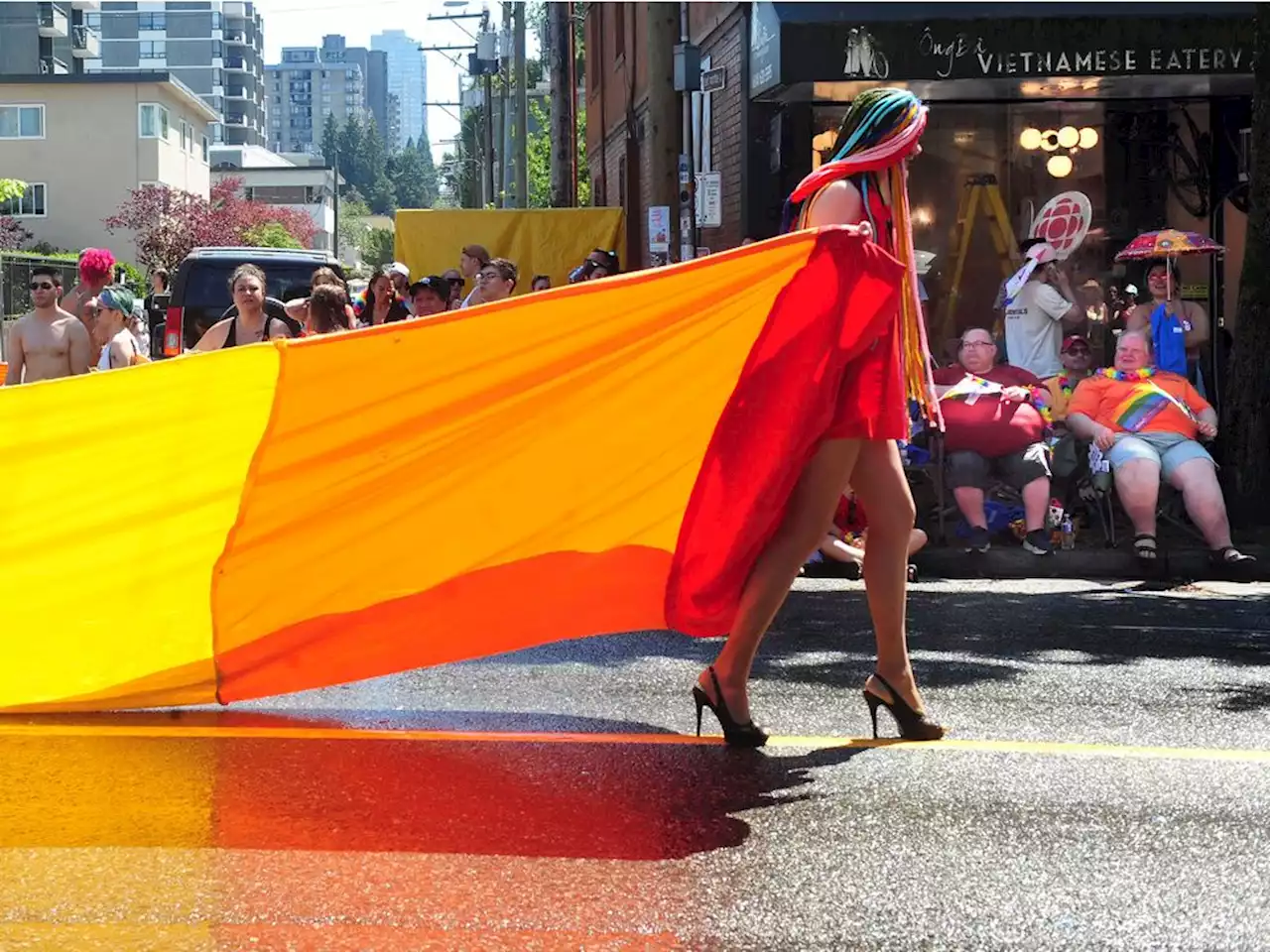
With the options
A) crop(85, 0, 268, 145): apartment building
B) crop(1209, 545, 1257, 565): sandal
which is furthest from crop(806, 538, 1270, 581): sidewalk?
crop(85, 0, 268, 145): apartment building

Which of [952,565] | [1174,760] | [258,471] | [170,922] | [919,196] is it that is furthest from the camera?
[919,196]

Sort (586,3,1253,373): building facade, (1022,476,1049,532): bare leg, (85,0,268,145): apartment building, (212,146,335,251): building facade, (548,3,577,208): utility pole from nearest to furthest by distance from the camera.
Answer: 1. (1022,476,1049,532): bare leg
2. (586,3,1253,373): building facade
3. (548,3,577,208): utility pole
4. (212,146,335,251): building facade
5. (85,0,268,145): apartment building

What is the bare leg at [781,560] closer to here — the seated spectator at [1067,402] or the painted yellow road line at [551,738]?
the painted yellow road line at [551,738]

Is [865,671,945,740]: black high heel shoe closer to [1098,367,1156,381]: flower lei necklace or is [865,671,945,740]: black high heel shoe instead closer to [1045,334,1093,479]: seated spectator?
[1045,334,1093,479]: seated spectator

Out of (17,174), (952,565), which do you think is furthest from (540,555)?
(17,174)

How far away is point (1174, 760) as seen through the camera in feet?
18.5

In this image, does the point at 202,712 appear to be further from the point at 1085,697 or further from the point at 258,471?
the point at 1085,697

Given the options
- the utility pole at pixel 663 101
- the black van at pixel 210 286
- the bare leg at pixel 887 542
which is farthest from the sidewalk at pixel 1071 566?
the black van at pixel 210 286

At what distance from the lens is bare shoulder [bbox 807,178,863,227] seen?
5711 millimetres

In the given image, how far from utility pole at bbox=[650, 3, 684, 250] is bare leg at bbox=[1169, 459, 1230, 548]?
6.02 metres

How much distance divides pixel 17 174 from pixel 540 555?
72193 millimetres

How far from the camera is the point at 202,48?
175 m

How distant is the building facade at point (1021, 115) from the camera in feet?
56.3

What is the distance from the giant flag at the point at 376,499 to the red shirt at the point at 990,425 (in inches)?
241
